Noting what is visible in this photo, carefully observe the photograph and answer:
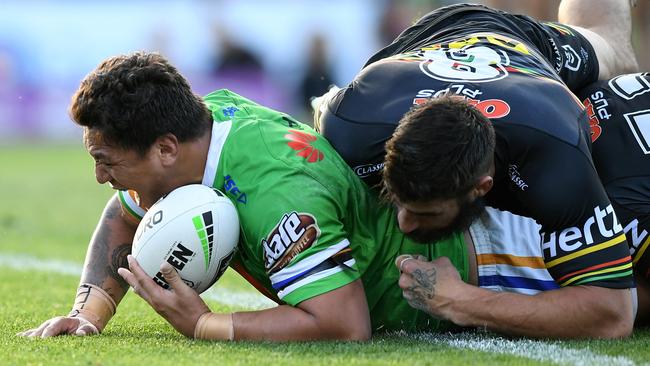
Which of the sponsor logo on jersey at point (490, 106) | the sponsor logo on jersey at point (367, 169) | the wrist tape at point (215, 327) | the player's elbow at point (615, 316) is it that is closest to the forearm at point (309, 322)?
the wrist tape at point (215, 327)

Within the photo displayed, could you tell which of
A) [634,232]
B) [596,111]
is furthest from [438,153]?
[596,111]

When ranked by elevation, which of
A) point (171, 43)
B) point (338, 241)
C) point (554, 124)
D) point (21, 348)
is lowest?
point (171, 43)

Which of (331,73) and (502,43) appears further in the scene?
(331,73)

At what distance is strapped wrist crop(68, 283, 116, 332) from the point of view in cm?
499

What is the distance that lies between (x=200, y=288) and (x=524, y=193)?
151 cm

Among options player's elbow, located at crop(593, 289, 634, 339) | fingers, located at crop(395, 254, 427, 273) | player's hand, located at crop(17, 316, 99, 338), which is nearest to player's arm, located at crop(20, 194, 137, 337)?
player's hand, located at crop(17, 316, 99, 338)

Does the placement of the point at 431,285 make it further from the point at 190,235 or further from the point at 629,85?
the point at 629,85

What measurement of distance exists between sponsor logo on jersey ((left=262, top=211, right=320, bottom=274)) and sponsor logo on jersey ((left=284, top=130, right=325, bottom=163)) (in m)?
0.37

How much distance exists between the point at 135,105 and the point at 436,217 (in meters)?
1.43

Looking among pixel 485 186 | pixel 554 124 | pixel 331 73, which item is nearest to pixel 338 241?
pixel 485 186

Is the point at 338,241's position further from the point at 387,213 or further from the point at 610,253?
the point at 610,253

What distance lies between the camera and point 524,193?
4582 mm

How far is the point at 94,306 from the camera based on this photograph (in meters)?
5.07

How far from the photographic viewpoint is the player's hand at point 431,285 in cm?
464
